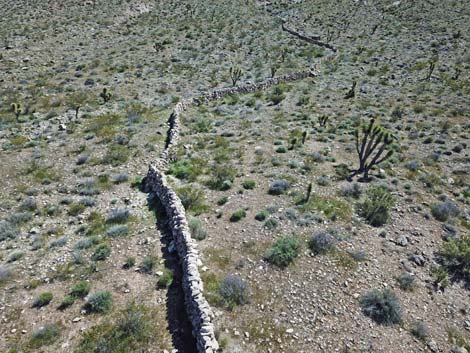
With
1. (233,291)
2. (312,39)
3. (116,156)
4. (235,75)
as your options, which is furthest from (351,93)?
(233,291)

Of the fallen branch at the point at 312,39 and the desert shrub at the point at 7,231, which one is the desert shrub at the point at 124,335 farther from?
the fallen branch at the point at 312,39

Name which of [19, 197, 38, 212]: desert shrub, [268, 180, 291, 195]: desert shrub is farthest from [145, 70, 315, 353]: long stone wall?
[19, 197, 38, 212]: desert shrub

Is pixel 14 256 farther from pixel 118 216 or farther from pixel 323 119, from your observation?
pixel 323 119

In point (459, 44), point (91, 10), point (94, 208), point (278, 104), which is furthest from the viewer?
point (91, 10)

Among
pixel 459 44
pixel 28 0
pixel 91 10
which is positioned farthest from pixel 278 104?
pixel 28 0

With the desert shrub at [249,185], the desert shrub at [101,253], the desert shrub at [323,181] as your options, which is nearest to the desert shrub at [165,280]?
the desert shrub at [101,253]

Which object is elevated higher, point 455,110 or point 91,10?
point 91,10

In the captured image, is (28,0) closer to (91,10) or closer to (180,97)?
(91,10)
